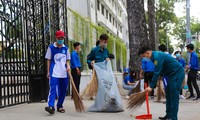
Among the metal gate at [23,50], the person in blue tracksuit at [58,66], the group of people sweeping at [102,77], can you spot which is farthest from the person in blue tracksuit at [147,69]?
the person in blue tracksuit at [58,66]

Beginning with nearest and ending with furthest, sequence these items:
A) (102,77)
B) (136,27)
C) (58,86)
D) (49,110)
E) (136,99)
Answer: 1. (136,99)
2. (49,110)
3. (58,86)
4. (102,77)
5. (136,27)

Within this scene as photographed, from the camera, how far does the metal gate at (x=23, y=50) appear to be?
7965 millimetres

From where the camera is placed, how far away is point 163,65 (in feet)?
21.1

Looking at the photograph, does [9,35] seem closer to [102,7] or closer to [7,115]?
[7,115]

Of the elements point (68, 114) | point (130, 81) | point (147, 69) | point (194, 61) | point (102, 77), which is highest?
point (194, 61)

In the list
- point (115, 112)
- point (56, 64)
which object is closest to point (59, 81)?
point (56, 64)

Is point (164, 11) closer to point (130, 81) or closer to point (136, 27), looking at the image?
point (136, 27)

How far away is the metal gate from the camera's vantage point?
26.1 ft

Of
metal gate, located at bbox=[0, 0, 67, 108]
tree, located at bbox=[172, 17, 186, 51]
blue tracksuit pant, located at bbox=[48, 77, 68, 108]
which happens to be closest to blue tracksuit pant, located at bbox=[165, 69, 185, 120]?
blue tracksuit pant, located at bbox=[48, 77, 68, 108]

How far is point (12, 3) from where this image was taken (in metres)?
8.28

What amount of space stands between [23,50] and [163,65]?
3.97 m

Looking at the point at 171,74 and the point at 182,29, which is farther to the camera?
the point at 182,29

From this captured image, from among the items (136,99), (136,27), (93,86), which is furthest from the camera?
(136,27)

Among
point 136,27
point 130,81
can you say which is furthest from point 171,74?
point 136,27
